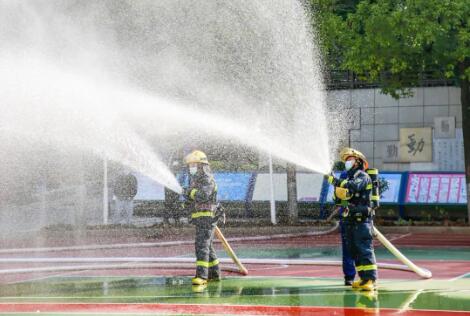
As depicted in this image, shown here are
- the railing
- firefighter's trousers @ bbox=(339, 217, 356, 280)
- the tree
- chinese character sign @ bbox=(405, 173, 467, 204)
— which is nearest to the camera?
firefighter's trousers @ bbox=(339, 217, 356, 280)

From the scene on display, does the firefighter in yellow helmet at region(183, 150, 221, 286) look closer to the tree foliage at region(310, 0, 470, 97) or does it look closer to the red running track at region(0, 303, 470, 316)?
the red running track at region(0, 303, 470, 316)

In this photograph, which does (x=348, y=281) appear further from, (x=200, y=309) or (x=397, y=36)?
(x=397, y=36)

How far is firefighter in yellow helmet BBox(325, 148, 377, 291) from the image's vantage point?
1085 cm

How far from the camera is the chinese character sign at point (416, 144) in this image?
25641 millimetres

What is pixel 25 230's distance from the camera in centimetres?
2398

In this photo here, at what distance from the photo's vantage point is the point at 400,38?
808 inches

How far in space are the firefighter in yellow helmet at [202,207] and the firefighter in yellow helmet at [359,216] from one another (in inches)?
66.6

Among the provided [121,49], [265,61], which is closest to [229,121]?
[265,61]

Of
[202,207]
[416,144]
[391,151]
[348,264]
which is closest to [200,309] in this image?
[202,207]

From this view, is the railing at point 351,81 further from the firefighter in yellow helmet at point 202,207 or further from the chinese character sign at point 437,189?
the firefighter in yellow helmet at point 202,207

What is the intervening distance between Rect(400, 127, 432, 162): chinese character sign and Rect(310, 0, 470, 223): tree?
3431 mm

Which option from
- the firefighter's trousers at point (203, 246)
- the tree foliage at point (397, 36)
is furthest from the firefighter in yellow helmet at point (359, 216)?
the tree foliage at point (397, 36)

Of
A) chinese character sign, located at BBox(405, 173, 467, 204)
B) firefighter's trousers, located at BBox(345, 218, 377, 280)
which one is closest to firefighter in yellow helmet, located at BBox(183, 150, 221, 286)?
firefighter's trousers, located at BBox(345, 218, 377, 280)

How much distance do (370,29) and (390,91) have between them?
2358 mm
